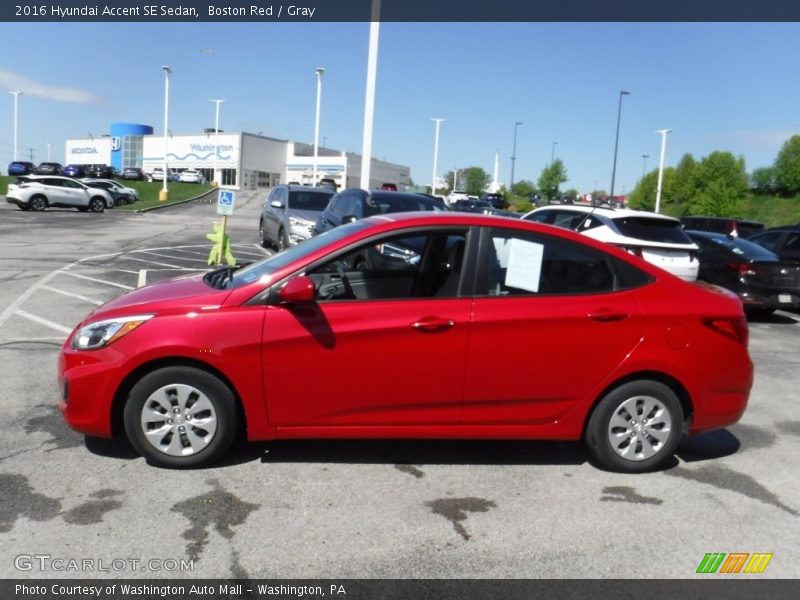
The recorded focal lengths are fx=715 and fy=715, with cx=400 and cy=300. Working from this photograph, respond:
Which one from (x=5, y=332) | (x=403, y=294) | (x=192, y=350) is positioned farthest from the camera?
(x=5, y=332)

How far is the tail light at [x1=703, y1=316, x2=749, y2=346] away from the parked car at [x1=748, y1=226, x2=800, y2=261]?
9.83 metres

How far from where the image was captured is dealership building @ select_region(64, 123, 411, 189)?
280 ft

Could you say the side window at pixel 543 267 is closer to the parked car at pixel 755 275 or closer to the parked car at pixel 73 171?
the parked car at pixel 755 275

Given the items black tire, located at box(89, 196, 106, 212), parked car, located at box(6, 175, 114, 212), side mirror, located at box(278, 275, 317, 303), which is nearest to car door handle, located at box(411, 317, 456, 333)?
side mirror, located at box(278, 275, 317, 303)

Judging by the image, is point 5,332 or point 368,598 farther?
point 5,332

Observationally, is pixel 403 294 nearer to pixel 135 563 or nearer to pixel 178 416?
pixel 178 416

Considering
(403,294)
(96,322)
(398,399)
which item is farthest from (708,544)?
(96,322)

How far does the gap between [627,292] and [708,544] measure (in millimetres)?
1614

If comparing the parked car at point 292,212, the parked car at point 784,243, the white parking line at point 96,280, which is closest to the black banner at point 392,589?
the white parking line at point 96,280

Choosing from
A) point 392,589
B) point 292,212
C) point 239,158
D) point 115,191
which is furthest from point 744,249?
point 239,158

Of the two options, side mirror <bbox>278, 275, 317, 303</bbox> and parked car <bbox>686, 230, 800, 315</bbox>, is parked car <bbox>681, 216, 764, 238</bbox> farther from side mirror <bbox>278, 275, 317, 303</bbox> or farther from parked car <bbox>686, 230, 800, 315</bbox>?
side mirror <bbox>278, 275, 317, 303</bbox>

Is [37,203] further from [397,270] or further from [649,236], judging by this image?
[397,270]

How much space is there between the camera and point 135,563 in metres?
3.40

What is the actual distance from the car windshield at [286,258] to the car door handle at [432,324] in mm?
776
